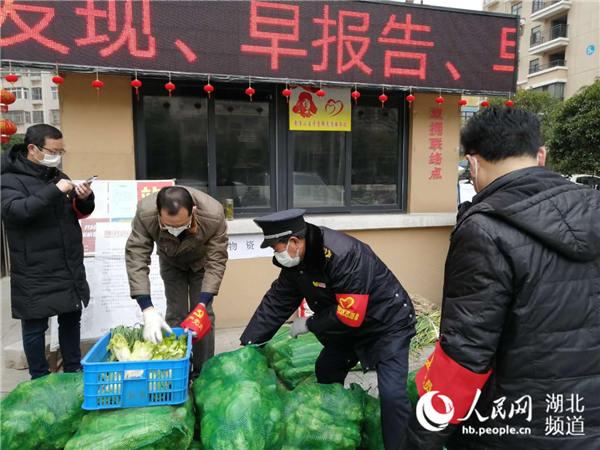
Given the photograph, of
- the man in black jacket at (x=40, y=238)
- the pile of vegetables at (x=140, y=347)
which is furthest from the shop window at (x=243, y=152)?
the pile of vegetables at (x=140, y=347)

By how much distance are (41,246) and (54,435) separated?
1.37 meters

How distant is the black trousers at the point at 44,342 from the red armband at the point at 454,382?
274cm

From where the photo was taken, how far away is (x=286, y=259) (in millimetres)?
2363

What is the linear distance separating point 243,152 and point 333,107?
1161 mm

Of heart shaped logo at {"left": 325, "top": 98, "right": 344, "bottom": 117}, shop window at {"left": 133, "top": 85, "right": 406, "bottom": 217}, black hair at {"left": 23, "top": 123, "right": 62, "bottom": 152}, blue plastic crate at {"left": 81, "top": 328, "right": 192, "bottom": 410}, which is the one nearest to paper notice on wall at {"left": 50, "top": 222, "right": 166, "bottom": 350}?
shop window at {"left": 133, "top": 85, "right": 406, "bottom": 217}

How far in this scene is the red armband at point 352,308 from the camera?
2.27 meters

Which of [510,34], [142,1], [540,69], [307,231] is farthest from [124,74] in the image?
[540,69]

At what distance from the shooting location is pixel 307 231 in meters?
2.36

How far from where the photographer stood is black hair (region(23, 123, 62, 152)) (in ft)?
9.79

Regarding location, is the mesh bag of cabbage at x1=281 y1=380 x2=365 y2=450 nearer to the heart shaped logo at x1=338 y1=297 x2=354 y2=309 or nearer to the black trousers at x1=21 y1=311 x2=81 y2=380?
the heart shaped logo at x1=338 y1=297 x2=354 y2=309

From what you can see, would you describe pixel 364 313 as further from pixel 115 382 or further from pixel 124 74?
pixel 124 74

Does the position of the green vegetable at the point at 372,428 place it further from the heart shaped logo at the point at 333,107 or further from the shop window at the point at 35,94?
the shop window at the point at 35,94

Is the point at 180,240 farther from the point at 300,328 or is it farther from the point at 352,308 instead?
the point at 352,308

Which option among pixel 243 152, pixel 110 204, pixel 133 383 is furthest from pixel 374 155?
pixel 133 383
